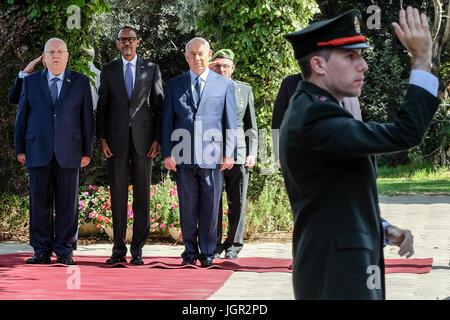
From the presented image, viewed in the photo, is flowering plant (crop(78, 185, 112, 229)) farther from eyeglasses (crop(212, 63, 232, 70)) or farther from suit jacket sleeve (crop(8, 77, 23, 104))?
eyeglasses (crop(212, 63, 232, 70))

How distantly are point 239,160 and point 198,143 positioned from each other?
90 cm

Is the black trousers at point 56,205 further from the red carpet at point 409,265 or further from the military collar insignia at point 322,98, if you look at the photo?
the military collar insignia at point 322,98

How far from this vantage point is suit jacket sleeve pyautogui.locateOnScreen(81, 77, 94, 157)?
9.24m

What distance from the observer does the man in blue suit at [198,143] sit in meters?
8.93

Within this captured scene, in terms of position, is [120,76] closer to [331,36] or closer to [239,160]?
[239,160]

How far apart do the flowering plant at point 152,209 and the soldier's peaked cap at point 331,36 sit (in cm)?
806

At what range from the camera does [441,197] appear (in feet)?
62.9

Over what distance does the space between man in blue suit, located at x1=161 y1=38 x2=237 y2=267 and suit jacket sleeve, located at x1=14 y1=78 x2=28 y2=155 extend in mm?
1501

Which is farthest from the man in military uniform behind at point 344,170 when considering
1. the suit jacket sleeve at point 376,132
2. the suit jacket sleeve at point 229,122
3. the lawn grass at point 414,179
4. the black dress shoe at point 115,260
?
the lawn grass at point 414,179

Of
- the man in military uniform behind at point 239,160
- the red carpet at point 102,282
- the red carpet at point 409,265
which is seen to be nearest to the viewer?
the red carpet at point 102,282

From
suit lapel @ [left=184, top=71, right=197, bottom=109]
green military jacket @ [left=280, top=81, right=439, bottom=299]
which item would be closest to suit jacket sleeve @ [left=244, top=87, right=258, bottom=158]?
suit lapel @ [left=184, top=71, right=197, bottom=109]

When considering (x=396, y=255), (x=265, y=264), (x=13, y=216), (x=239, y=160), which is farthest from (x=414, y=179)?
(x=265, y=264)

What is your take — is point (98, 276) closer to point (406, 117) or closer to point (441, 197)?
point (406, 117)

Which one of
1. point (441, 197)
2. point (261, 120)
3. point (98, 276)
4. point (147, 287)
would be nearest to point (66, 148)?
point (98, 276)
